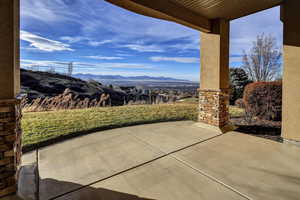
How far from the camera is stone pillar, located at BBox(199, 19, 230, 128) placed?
14.7 ft

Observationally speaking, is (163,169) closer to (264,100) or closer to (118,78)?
(264,100)

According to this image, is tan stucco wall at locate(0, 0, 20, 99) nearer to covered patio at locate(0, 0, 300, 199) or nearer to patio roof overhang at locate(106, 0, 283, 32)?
covered patio at locate(0, 0, 300, 199)

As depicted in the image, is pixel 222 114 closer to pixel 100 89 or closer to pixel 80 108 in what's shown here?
pixel 80 108

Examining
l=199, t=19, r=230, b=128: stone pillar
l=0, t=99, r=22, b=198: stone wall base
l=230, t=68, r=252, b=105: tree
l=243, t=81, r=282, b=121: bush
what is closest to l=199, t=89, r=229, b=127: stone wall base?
l=199, t=19, r=230, b=128: stone pillar

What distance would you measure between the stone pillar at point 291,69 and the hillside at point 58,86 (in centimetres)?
804

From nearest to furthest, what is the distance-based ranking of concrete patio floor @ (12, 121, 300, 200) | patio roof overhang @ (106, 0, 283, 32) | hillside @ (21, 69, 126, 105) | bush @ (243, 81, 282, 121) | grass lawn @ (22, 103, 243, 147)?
concrete patio floor @ (12, 121, 300, 200)
patio roof overhang @ (106, 0, 283, 32)
grass lawn @ (22, 103, 243, 147)
bush @ (243, 81, 282, 121)
hillside @ (21, 69, 126, 105)

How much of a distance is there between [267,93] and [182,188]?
5416 mm

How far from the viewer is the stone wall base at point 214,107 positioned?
454 centimetres

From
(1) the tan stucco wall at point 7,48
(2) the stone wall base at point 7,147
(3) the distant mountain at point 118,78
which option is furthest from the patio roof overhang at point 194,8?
(3) the distant mountain at point 118,78

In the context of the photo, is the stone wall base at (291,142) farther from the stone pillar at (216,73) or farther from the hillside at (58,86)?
the hillside at (58,86)

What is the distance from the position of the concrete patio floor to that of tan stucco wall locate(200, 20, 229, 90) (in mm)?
1730

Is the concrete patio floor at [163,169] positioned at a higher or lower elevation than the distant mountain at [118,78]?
lower

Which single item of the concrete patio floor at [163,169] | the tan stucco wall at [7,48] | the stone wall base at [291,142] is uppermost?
the tan stucco wall at [7,48]

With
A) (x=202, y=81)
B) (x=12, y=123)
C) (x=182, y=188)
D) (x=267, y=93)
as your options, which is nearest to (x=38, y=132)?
(x=12, y=123)
